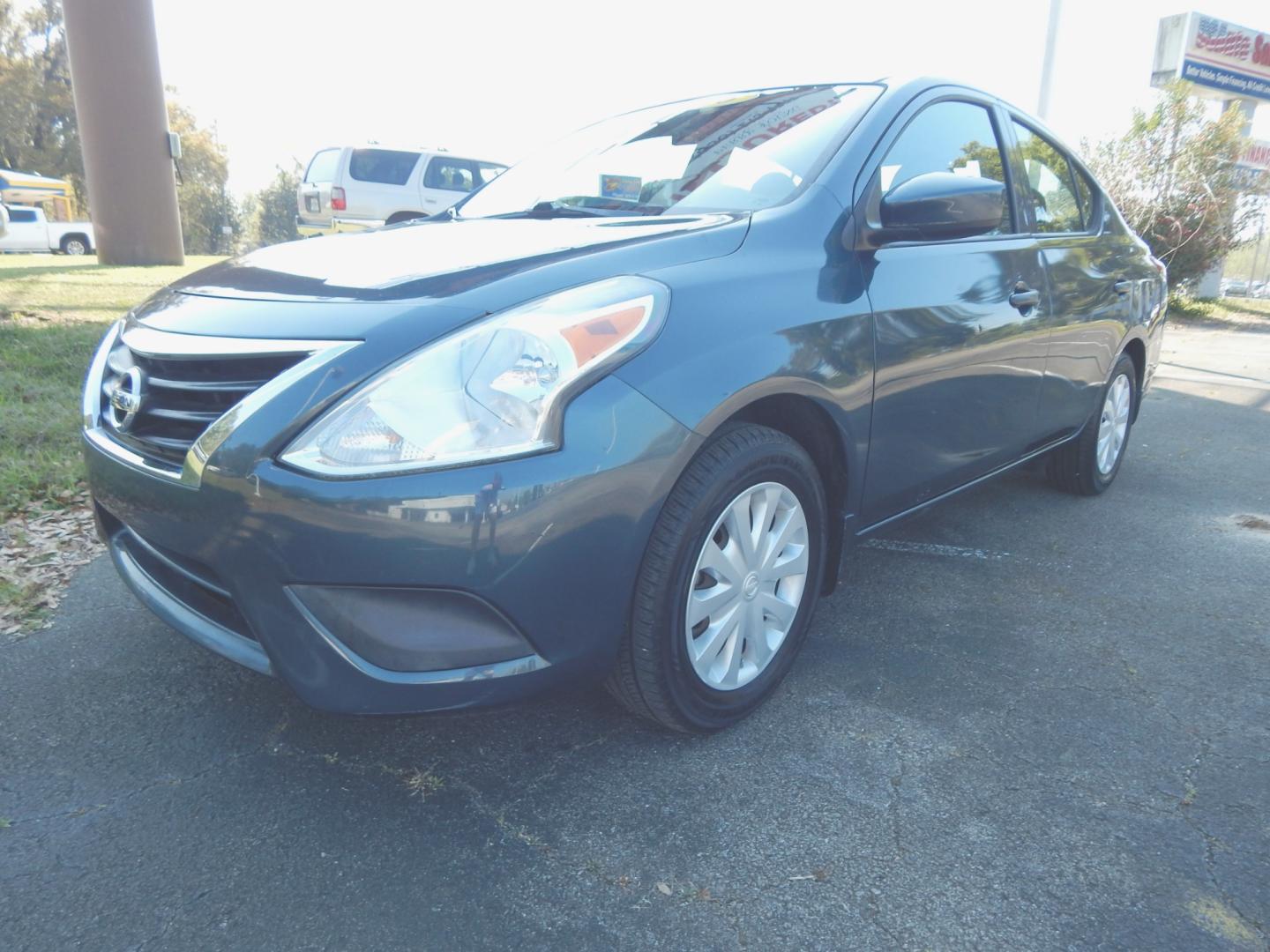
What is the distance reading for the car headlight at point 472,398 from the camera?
5.49 feet

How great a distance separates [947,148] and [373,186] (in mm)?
13664

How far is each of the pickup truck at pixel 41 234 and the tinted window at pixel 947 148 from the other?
3234 cm

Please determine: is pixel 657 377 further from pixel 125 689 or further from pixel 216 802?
pixel 125 689

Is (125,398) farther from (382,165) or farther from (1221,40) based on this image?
(1221,40)

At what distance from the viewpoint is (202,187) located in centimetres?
4800

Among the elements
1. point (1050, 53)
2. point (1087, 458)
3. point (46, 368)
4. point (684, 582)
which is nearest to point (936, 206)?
point (684, 582)

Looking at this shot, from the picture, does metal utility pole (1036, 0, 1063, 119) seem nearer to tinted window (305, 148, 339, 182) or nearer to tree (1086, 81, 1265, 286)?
tree (1086, 81, 1265, 286)

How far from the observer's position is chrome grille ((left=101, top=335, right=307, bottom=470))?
71.8 inches

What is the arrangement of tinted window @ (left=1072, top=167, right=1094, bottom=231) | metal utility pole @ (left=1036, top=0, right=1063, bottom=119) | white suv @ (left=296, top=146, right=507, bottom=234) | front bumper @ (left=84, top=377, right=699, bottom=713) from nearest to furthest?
front bumper @ (left=84, top=377, right=699, bottom=713) → tinted window @ (left=1072, top=167, right=1094, bottom=231) → metal utility pole @ (left=1036, top=0, right=1063, bottom=119) → white suv @ (left=296, top=146, right=507, bottom=234)

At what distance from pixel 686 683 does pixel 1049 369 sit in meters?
2.08

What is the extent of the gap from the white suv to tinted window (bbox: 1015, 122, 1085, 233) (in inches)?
502

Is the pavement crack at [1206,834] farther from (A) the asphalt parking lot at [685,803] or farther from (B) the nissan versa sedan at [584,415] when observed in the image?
(B) the nissan versa sedan at [584,415]

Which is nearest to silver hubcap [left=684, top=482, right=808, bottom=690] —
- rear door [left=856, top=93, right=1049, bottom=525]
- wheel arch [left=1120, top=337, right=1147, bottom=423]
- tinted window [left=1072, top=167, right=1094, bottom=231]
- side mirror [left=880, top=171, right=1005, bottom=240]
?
rear door [left=856, top=93, right=1049, bottom=525]

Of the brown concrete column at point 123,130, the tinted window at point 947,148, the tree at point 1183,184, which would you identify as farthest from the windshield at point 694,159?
the tree at point 1183,184
